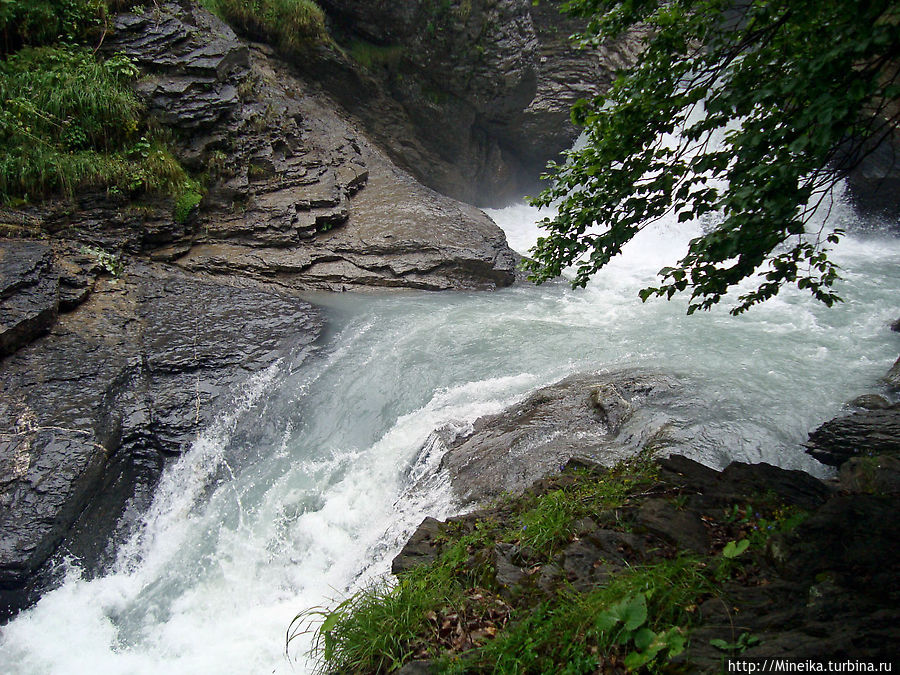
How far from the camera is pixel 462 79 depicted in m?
14.6

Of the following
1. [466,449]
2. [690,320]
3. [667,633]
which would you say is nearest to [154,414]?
[466,449]

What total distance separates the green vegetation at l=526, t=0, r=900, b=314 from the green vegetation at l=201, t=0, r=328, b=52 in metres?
11.6

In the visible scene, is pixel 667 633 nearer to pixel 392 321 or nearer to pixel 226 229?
pixel 392 321

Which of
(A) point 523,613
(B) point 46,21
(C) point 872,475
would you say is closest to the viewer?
(A) point 523,613

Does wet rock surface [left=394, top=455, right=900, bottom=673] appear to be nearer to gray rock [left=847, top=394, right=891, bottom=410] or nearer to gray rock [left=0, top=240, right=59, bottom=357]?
gray rock [left=847, top=394, right=891, bottom=410]

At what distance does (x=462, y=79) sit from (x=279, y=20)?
16.0 feet

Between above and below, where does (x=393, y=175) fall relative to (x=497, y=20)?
below

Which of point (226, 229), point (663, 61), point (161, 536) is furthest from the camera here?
point (226, 229)

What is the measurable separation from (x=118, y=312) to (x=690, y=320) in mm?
8780

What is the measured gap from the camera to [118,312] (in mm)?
7348

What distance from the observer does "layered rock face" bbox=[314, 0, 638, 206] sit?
13852 millimetres

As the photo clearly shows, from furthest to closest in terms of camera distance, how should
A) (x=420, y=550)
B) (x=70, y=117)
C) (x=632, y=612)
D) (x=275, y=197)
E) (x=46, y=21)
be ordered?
(x=275, y=197) < (x=46, y=21) < (x=70, y=117) < (x=420, y=550) < (x=632, y=612)

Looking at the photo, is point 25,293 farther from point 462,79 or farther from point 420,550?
point 462,79

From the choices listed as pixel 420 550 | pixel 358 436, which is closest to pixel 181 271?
pixel 358 436
